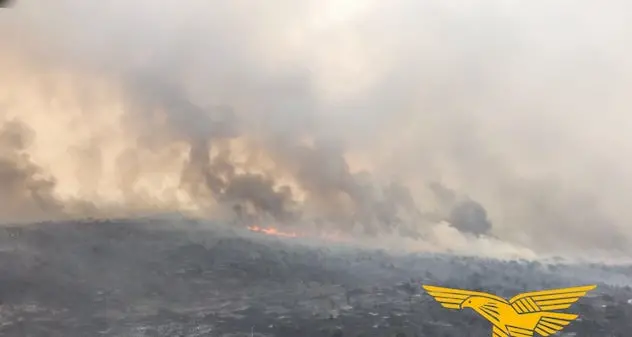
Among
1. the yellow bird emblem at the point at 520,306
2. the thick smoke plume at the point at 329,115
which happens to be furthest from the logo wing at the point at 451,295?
the thick smoke plume at the point at 329,115

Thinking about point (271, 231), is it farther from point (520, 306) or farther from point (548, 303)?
point (548, 303)

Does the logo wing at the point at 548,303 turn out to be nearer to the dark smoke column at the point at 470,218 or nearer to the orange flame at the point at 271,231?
the dark smoke column at the point at 470,218

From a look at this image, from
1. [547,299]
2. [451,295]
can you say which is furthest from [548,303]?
[451,295]

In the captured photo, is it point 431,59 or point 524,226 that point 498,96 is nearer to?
point 431,59

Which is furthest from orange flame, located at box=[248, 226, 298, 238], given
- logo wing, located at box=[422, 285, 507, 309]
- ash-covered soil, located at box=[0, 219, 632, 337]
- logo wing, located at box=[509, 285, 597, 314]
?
logo wing, located at box=[509, 285, 597, 314]

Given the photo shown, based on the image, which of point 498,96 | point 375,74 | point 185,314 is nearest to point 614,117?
point 498,96

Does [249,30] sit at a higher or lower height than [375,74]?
higher

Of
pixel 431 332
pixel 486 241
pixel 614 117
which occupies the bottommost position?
pixel 431 332

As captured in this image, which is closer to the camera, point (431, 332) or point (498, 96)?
point (431, 332)
